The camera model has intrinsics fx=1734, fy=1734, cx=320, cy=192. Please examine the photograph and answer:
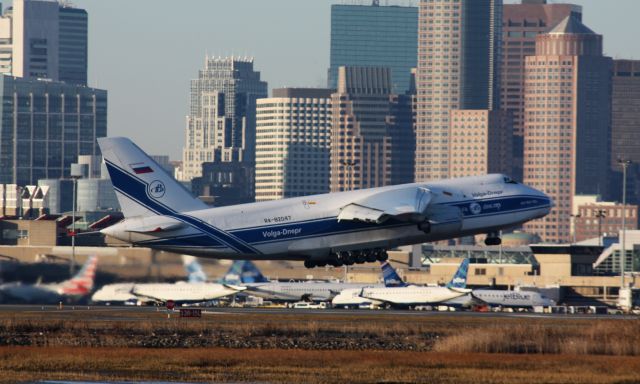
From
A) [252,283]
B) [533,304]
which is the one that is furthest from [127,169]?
[533,304]

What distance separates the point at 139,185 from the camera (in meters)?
106

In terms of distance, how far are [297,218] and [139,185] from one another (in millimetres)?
9927

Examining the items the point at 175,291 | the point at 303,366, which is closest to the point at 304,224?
the point at 303,366

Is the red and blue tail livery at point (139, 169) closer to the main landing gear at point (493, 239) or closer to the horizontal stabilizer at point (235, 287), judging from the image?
the main landing gear at point (493, 239)

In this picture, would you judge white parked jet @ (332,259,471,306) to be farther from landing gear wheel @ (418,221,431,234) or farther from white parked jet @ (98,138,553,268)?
landing gear wheel @ (418,221,431,234)

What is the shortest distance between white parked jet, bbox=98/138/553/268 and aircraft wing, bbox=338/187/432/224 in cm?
6

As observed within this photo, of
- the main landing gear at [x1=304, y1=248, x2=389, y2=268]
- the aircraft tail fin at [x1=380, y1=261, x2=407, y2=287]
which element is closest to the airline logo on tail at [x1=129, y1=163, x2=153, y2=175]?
the main landing gear at [x1=304, y1=248, x2=389, y2=268]

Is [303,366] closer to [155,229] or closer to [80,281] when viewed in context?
[155,229]

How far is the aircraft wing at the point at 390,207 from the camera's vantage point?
10562 centimetres

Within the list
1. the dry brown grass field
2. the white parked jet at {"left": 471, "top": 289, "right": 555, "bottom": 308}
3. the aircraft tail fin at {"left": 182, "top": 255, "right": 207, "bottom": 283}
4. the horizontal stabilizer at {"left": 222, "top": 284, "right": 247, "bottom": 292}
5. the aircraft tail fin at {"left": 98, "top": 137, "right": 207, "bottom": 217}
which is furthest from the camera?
the white parked jet at {"left": 471, "top": 289, "right": 555, "bottom": 308}

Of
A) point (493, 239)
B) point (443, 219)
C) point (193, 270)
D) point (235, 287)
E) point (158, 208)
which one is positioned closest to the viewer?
point (158, 208)

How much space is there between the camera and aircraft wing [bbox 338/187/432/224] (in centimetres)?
10562

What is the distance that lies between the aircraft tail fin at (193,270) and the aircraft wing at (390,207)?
10.5m

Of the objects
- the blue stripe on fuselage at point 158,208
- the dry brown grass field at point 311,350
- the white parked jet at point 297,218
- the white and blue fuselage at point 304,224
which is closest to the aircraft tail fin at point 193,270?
the dry brown grass field at point 311,350
